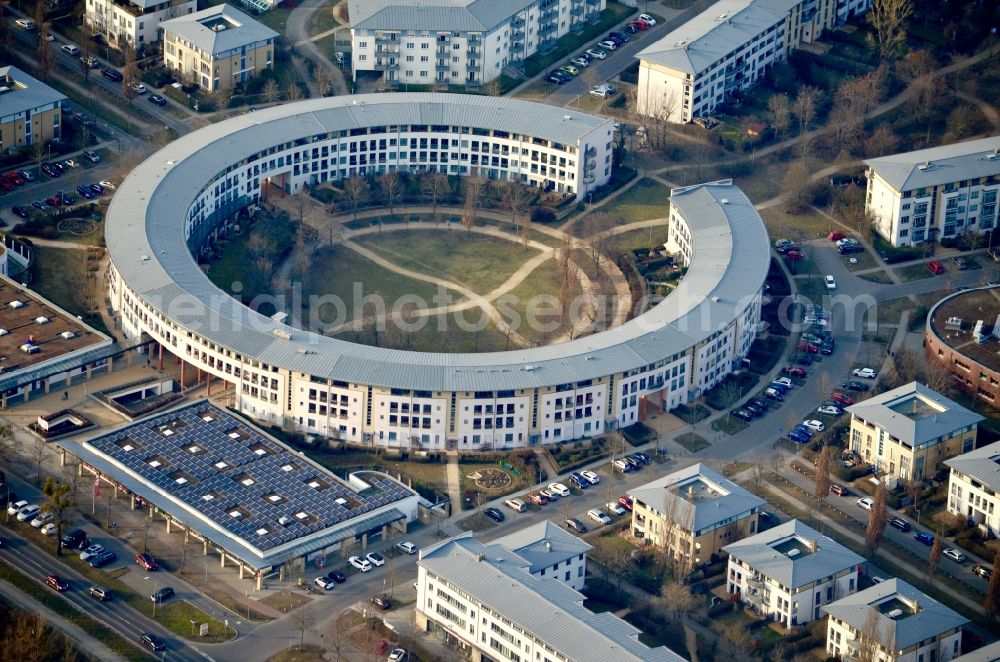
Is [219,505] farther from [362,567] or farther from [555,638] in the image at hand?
[555,638]

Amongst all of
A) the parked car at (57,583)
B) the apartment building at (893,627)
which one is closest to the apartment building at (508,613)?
the apartment building at (893,627)

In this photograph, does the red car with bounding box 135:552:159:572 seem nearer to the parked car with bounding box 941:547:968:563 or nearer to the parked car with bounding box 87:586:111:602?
the parked car with bounding box 87:586:111:602

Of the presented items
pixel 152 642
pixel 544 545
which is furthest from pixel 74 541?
pixel 544 545

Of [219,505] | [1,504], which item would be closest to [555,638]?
[219,505]

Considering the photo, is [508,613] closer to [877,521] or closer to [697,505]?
[697,505]

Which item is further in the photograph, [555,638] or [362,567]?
[362,567]

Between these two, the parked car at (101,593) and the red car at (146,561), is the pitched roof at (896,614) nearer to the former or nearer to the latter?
the red car at (146,561)

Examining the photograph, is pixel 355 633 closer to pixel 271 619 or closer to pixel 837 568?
pixel 271 619
